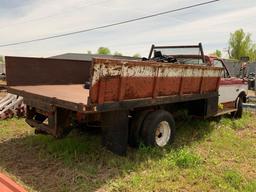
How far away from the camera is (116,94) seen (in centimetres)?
509

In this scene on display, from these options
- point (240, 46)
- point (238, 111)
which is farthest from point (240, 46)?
point (238, 111)

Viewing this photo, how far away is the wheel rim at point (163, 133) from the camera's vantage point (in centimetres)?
631

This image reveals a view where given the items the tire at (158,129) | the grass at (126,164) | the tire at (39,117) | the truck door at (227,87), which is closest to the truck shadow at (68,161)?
the grass at (126,164)

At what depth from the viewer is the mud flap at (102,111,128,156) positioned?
532 centimetres

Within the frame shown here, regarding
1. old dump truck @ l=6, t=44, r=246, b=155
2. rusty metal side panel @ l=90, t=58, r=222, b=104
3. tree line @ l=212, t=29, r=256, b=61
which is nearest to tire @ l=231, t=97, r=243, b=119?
old dump truck @ l=6, t=44, r=246, b=155

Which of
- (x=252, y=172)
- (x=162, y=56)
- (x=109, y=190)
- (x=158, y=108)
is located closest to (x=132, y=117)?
(x=158, y=108)

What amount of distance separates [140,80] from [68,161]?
1759 mm

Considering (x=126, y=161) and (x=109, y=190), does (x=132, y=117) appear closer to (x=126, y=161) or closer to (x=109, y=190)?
(x=126, y=161)

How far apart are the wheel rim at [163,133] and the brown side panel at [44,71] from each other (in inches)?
94.2

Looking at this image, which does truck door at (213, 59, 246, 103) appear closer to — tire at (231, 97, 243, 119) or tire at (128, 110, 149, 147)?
tire at (231, 97, 243, 119)

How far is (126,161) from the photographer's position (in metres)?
5.47

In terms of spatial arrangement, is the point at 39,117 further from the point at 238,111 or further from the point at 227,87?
the point at 238,111

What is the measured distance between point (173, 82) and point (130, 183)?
233 centimetres

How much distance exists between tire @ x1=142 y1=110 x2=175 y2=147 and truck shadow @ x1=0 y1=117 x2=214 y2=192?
0.16m
